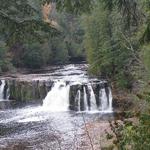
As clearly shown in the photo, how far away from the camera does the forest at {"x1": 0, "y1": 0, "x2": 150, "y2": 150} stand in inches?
261

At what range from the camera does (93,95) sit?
3428 centimetres

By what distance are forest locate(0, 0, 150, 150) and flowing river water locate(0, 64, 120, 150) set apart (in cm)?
213

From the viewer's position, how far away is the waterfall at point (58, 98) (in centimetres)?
3438

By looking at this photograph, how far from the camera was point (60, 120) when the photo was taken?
92.6 feet

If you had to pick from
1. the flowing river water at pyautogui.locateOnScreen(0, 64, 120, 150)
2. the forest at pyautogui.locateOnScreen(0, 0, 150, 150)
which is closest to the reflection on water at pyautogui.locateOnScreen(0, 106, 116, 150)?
the flowing river water at pyautogui.locateOnScreen(0, 64, 120, 150)

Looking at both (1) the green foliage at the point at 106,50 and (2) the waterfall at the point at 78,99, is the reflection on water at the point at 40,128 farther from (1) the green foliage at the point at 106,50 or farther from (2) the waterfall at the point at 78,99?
(1) the green foliage at the point at 106,50

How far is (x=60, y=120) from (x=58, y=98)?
24.0 ft

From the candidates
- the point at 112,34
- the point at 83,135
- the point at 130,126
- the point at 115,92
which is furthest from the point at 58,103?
the point at 130,126

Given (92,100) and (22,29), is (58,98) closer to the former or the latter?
(92,100)

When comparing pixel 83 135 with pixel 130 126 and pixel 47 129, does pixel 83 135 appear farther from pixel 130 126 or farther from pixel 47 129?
pixel 130 126

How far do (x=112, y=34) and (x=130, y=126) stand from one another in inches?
1362

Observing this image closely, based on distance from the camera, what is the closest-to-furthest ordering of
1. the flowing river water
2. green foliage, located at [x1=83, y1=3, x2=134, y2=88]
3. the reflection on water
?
the flowing river water < the reflection on water < green foliage, located at [x1=83, y1=3, x2=134, y2=88]

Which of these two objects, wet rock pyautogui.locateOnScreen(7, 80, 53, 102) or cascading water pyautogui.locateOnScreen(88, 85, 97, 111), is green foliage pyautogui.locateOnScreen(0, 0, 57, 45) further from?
wet rock pyautogui.locateOnScreen(7, 80, 53, 102)

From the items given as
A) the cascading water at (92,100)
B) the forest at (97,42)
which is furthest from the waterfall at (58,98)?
the forest at (97,42)
